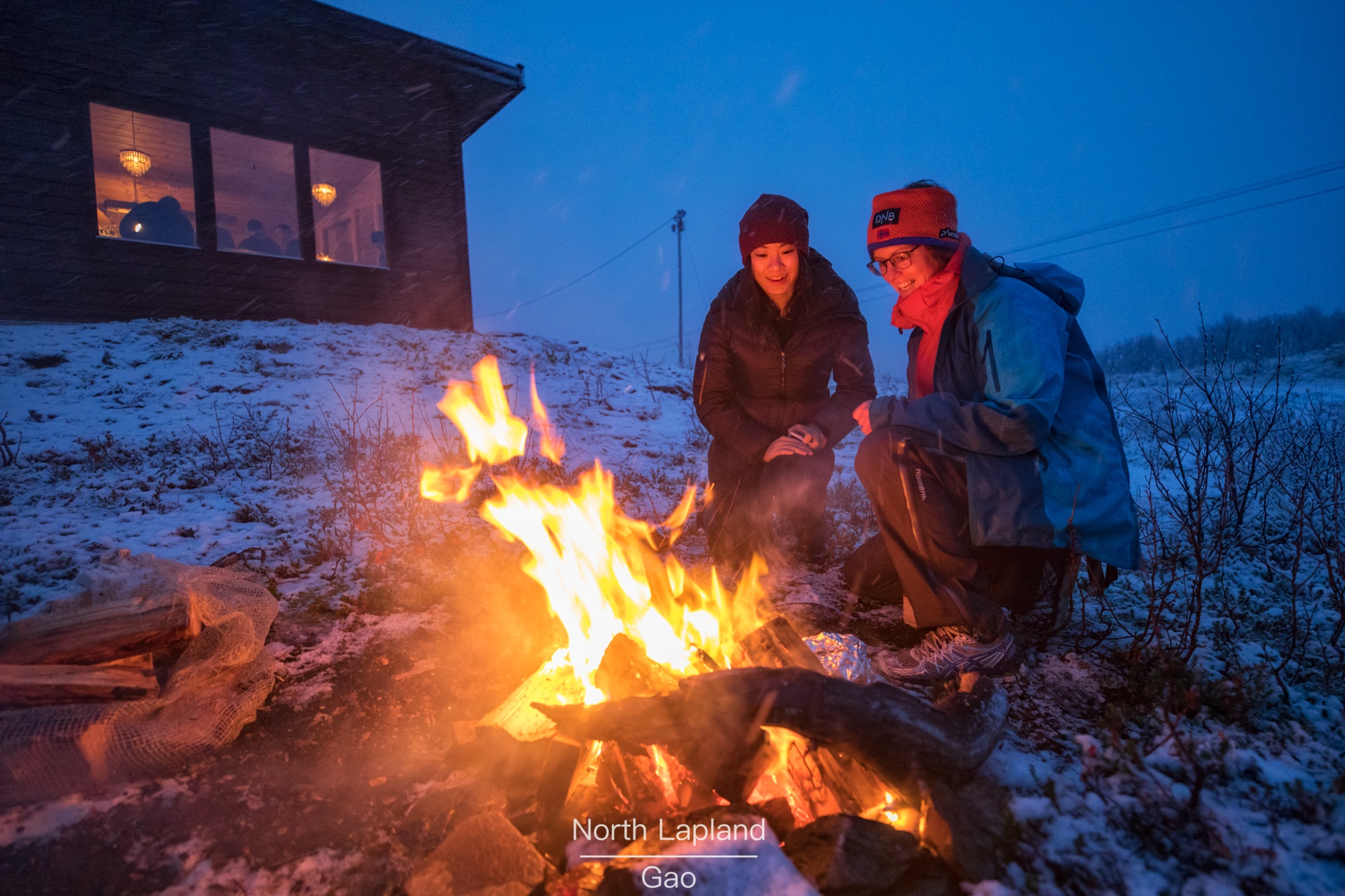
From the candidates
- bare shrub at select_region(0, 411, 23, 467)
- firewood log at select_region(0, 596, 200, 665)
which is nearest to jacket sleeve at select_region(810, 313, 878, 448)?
firewood log at select_region(0, 596, 200, 665)

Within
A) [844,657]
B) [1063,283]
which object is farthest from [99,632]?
[1063,283]

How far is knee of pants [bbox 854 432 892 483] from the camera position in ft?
8.86

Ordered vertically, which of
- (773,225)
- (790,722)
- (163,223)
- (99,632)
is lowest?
(790,722)

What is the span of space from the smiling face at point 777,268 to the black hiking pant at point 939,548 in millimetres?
1394

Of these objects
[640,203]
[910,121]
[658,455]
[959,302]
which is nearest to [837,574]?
[959,302]

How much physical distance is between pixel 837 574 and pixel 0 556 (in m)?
5.12

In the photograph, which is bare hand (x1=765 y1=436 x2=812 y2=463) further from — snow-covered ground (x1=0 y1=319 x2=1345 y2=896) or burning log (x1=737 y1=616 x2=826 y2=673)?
burning log (x1=737 y1=616 x2=826 y2=673)

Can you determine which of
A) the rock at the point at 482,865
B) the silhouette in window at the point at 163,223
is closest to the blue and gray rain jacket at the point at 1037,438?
the rock at the point at 482,865

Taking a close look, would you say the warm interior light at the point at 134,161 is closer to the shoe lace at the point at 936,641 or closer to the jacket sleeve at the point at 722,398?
the jacket sleeve at the point at 722,398

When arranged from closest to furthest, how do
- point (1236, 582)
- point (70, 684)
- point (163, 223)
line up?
point (70, 684), point (1236, 582), point (163, 223)

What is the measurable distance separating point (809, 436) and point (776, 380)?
66cm

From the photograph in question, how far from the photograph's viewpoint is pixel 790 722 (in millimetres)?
1775

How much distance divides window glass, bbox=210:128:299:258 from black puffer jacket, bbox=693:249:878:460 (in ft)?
33.3

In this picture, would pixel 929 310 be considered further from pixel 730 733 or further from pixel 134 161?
pixel 134 161
